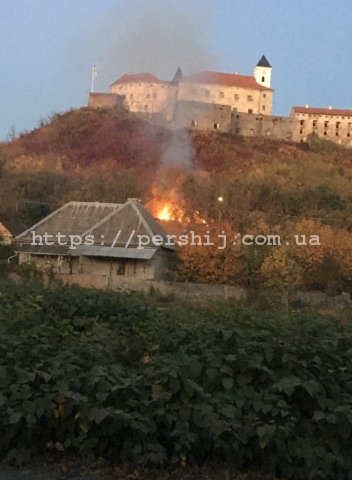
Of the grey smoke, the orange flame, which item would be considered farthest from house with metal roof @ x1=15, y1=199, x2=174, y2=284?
the grey smoke

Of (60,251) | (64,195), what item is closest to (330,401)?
(60,251)

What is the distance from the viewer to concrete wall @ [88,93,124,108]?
4414 inches

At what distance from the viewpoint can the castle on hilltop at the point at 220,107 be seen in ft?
357

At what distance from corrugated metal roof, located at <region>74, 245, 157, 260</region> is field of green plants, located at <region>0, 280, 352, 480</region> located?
109 feet

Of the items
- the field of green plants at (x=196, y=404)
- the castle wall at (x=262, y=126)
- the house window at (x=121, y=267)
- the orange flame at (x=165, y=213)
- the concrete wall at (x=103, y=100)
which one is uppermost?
the concrete wall at (x=103, y=100)

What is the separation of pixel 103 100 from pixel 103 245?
74.8 meters

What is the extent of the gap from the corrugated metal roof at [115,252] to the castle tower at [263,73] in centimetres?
9743

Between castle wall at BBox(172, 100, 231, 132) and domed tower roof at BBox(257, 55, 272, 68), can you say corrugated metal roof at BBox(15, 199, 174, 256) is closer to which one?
castle wall at BBox(172, 100, 231, 132)

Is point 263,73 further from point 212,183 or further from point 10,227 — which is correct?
point 10,227

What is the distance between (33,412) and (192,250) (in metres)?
33.6

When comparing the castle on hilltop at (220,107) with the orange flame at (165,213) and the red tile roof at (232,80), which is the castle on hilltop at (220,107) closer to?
the red tile roof at (232,80)

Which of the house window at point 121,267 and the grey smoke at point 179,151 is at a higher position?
the grey smoke at point 179,151

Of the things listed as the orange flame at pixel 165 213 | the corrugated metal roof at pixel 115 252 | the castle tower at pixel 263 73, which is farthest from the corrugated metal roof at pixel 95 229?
the castle tower at pixel 263 73

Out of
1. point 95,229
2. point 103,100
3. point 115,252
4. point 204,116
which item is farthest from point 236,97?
point 115,252
